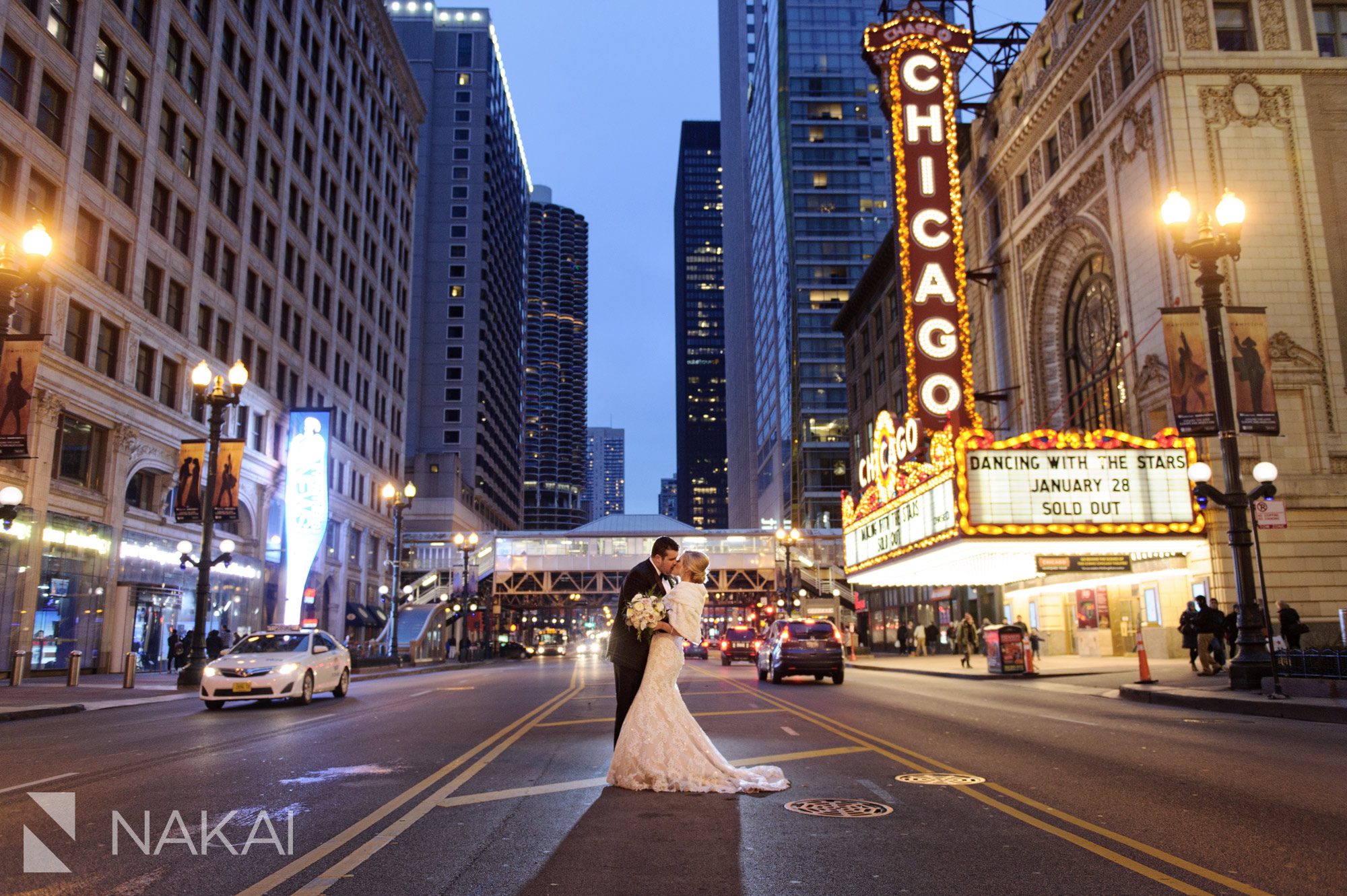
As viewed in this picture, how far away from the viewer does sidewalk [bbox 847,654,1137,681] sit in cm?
2875

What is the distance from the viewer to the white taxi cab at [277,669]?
60.6 feet

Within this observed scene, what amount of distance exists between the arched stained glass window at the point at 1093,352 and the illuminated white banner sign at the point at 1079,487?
534 centimetres

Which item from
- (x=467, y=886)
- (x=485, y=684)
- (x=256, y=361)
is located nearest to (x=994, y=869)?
(x=467, y=886)

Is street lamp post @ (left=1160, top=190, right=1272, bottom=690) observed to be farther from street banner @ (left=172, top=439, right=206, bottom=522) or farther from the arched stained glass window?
street banner @ (left=172, top=439, right=206, bottom=522)

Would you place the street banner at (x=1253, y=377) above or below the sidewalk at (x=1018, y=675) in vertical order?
above

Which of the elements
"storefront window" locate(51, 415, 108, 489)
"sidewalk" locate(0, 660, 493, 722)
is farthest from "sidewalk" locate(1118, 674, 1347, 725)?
"storefront window" locate(51, 415, 108, 489)

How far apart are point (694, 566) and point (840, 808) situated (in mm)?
2277

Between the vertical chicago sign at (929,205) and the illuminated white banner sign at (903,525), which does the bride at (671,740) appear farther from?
the vertical chicago sign at (929,205)

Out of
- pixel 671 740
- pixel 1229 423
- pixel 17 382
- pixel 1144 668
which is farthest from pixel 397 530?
pixel 671 740

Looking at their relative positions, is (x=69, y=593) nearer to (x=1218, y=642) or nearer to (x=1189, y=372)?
(x=1189, y=372)

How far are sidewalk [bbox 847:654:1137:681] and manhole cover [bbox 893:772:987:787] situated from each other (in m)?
20.3

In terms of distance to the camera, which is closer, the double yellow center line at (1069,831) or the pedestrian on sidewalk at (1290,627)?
the double yellow center line at (1069,831)

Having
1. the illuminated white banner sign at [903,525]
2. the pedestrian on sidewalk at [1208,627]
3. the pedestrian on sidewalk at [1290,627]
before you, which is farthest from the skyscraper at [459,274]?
the pedestrian on sidewalk at [1290,627]

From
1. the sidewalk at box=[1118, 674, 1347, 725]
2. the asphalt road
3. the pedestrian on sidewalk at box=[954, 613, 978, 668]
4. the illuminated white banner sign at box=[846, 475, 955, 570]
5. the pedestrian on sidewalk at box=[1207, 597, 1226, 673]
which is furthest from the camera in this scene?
the pedestrian on sidewalk at box=[954, 613, 978, 668]
